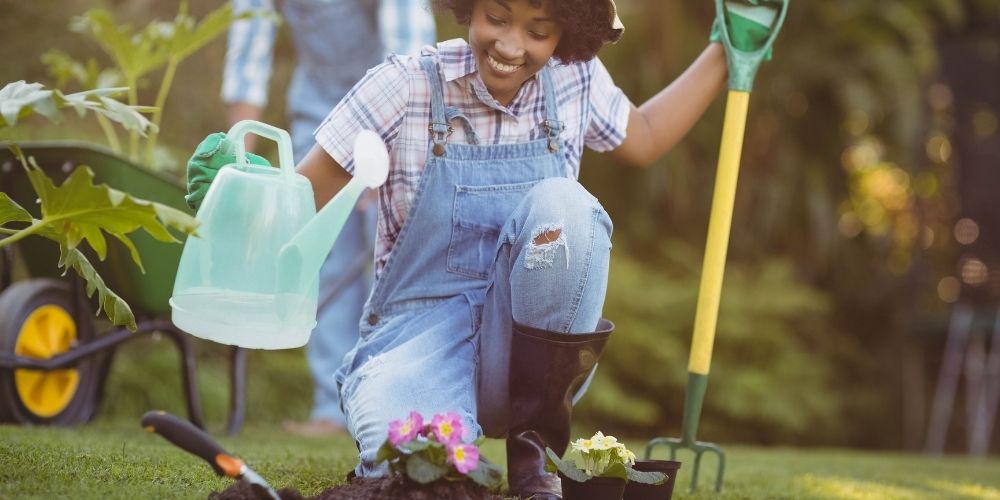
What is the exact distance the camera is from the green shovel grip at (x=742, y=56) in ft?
7.23

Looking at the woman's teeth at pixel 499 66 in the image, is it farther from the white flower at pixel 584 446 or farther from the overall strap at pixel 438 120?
the white flower at pixel 584 446

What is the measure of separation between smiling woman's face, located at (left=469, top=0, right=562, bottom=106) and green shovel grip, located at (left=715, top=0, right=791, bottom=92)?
17.2 inches

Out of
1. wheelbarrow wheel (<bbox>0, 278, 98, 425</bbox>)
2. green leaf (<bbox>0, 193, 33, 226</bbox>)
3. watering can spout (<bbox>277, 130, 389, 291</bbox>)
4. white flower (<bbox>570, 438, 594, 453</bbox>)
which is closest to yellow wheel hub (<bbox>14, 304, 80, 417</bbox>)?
wheelbarrow wheel (<bbox>0, 278, 98, 425</bbox>)

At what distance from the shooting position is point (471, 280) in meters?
1.99

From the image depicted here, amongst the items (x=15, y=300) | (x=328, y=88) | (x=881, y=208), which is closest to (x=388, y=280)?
(x=15, y=300)

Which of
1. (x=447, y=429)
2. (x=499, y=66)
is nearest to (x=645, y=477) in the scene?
(x=447, y=429)

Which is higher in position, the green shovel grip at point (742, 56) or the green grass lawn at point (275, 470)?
the green shovel grip at point (742, 56)

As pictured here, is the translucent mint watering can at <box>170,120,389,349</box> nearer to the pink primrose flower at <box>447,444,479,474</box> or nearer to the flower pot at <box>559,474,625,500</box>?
the pink primrose flower at <box>447,444,479,474</box>

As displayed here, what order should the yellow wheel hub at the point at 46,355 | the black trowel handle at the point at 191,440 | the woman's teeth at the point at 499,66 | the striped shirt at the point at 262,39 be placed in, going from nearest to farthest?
1. the black trowel handle at the point at 191,440
2. the woman's teeth at the point at 499,66
3. the yellow wheel hub at the point at 46,355
4. the striped shirt at the point at 262,39

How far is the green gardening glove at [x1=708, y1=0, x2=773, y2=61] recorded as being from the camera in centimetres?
222

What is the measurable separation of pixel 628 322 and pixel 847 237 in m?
1.87

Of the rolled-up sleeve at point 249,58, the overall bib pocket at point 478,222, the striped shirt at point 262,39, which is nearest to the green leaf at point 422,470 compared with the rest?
the overall bib pocket at point 478,222

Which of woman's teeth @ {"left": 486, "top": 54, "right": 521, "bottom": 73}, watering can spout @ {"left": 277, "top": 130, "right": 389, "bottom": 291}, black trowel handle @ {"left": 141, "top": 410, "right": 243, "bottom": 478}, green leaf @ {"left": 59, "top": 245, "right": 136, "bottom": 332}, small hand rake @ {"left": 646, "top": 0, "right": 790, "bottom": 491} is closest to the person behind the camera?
black trowel handle @ {"left": 141, "top": 410, "right": 243, "bottom": 478}

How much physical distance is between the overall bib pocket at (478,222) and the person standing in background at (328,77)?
1.13m
